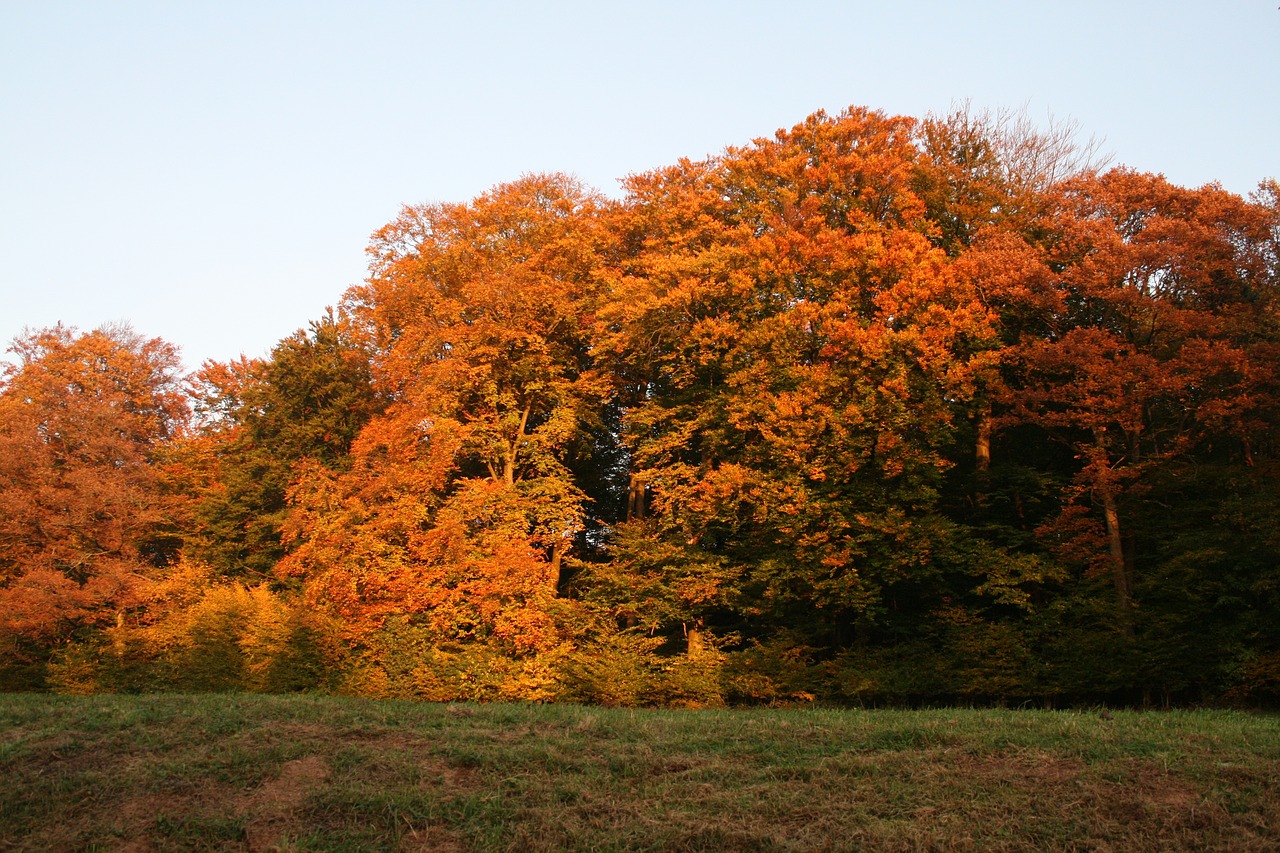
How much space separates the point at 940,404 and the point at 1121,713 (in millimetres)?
10890

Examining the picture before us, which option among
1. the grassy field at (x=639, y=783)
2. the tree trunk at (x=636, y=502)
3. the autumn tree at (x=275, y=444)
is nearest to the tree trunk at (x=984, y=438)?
the tree trunk at (x=636, y=502)

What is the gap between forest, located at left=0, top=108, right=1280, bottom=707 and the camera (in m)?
20.8

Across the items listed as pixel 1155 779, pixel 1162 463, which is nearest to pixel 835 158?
pixel 1162 463

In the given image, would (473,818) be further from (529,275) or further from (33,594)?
(33,594)

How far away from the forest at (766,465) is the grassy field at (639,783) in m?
10.3

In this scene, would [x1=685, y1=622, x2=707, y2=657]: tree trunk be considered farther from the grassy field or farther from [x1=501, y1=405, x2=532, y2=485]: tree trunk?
the grassy field

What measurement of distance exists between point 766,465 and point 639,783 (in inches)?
592

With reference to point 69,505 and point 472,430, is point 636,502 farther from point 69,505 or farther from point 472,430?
point 69,505

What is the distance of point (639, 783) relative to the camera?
9102mm

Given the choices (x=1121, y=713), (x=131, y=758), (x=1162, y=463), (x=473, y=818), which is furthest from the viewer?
(x=1162, y=463)

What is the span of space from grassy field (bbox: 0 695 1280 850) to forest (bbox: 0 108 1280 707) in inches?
406

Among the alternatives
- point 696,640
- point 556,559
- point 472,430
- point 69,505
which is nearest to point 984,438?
point 696,640

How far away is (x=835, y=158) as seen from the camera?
26.4m

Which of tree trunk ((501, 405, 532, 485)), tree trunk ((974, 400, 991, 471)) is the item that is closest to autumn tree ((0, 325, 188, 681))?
tree trunk ((501, 405, 532, 485))
